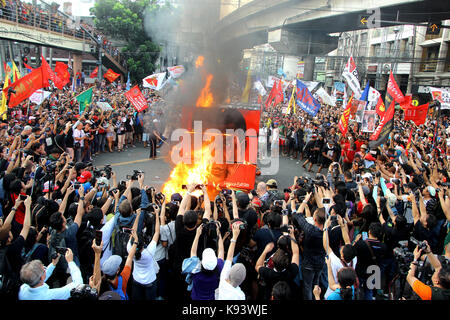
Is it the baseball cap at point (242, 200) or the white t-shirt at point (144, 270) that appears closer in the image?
the white t-shirt at point (144, 270)

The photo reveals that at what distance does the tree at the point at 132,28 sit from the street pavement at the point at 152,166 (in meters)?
19.4

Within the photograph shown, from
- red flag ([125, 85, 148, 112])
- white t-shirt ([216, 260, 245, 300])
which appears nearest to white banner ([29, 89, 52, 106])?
red flag ([125, 85, 148, 112])

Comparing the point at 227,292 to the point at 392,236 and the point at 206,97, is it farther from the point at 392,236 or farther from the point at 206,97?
the point at 206,97

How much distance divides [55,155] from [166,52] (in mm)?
28798

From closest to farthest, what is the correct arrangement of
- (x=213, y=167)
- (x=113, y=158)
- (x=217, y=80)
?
(x=213, y=167) → (x=113, y=158) → (x=217, y=80)

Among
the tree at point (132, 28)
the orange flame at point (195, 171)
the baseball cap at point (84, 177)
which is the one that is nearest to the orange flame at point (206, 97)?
the orange flame at point (195, 171)

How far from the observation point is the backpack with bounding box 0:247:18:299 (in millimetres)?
3291

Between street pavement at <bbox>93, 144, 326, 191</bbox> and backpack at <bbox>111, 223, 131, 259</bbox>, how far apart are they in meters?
5.09

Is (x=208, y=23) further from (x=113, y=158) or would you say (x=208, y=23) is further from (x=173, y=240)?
(x=173, y=240)

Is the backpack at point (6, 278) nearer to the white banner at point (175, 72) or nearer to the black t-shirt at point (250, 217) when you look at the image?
the black t-shirt at point (250, 217)

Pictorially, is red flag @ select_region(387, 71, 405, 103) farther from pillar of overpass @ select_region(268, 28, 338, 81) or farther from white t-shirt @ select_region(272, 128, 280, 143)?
pillar of overpass @ select_region(268, 28, 338, 81)

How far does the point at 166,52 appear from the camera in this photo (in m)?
34.2

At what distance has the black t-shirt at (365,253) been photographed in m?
3.77

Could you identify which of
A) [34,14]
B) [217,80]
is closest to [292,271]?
[217,80]
